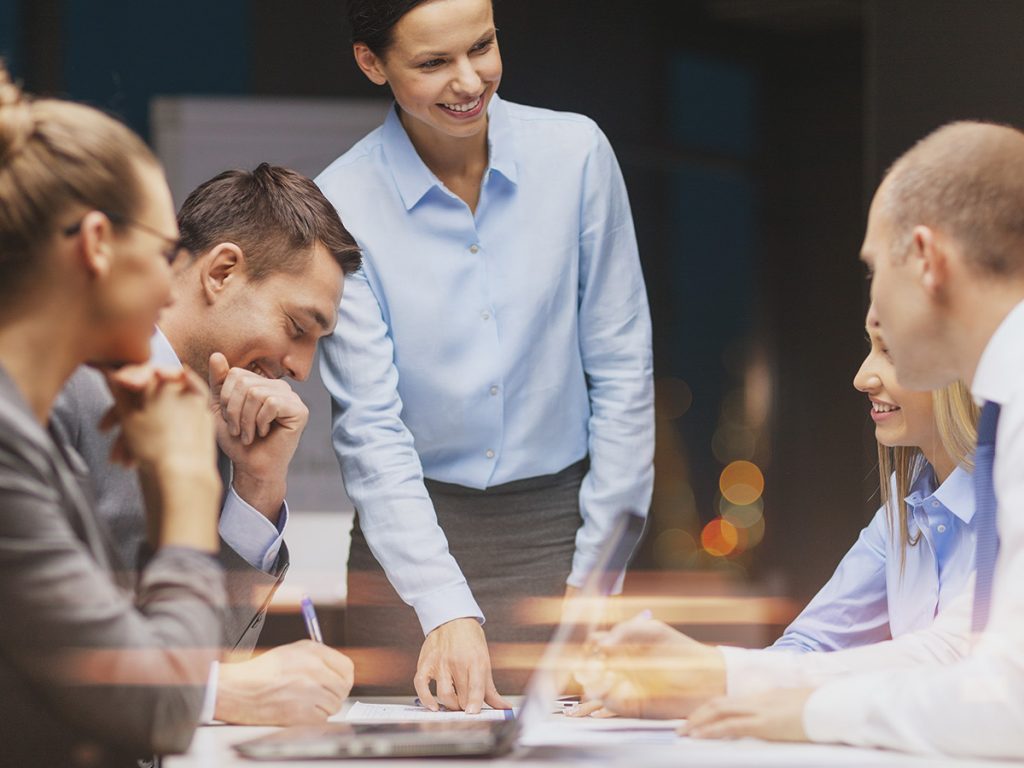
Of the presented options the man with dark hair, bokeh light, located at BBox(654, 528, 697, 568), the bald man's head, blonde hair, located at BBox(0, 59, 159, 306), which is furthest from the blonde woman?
bokeh light, located at BBox(654, 528, 697, 568)

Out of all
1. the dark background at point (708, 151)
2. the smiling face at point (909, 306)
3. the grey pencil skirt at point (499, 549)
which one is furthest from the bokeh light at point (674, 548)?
the smiling face at point (909, 306)

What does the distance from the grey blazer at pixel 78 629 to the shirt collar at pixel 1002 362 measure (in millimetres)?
890

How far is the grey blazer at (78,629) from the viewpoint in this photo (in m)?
1.21

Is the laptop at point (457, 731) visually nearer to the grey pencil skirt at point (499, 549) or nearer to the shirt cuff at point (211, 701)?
the shirt cuff at point (211, 701)

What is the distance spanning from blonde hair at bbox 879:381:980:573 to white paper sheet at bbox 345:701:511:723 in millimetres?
738

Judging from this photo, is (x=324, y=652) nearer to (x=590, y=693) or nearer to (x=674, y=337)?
(x=590, y=693)

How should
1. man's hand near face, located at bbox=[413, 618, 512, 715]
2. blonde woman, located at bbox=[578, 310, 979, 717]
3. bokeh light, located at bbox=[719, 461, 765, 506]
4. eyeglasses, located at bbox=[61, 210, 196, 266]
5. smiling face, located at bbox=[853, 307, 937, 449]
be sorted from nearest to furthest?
1. eyeglasses, located at bbox=[61, 210, 196, 266]
2. blonde woman, located at bbox=[578, 310, 979, 717]
3. man's hand near face, located at bbox=[413, 618, 512, 715]
4. smiling face, located at bbox=[853, 307, 937, 449]
5. bokeh light, located at bbox=[719, 461, 765, 506]

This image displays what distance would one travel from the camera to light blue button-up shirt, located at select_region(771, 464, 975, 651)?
2.03 meters

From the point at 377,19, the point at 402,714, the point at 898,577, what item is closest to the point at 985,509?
the point at 898,577

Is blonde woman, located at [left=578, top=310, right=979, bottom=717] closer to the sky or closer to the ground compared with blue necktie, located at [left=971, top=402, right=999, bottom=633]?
closer to the ground

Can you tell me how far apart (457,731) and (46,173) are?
0.74m

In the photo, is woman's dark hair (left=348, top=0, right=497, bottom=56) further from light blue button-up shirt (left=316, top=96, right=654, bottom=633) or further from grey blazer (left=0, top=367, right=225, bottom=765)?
grey blazer (left=0, top=367, right=225, bottom=765)

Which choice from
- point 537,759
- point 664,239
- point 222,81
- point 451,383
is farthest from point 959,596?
point 664,239

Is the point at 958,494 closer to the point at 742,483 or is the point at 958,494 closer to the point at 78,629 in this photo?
the point at 78,629
